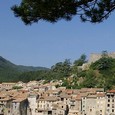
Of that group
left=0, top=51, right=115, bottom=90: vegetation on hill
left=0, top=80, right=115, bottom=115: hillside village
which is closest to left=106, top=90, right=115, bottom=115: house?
→ left=0, top=80, right=115, bottom=115: hillside village

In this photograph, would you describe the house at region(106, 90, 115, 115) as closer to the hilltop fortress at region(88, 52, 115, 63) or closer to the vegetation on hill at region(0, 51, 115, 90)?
the vegetation on hill at region(0, 51, 115, 90)

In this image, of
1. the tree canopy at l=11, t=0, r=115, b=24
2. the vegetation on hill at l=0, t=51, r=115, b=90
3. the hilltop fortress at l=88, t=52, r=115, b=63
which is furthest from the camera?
the hilltop fortress at l=88, t=52, r=115, b=63

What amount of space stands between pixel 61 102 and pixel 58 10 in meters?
48.7

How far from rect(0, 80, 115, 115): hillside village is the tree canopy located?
148 feet

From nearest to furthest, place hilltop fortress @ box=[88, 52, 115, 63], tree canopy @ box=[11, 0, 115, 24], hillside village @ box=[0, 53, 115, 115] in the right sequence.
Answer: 1. tree canopy @ box=[11, 0, 115, 24]
2. hillside village @ box=[0, 53, 115, 115]
3. hilltop fortress @ box=[88, 52, 115, 63]

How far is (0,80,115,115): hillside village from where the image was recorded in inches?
2261

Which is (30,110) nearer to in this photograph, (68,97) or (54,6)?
(68,97)

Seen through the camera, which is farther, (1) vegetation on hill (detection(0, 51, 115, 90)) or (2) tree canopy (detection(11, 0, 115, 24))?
(1) vegetation on hill (detection(0, 51, 115, 90))

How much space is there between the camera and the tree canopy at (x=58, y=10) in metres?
11.5

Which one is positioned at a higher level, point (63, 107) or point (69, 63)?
point (69, 63)

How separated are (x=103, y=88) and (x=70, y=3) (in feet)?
173

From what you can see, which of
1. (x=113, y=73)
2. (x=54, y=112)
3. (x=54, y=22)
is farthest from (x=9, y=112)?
(x=54, y=22)

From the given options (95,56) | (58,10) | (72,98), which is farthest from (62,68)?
(58,10)

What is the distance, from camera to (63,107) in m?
58.6
